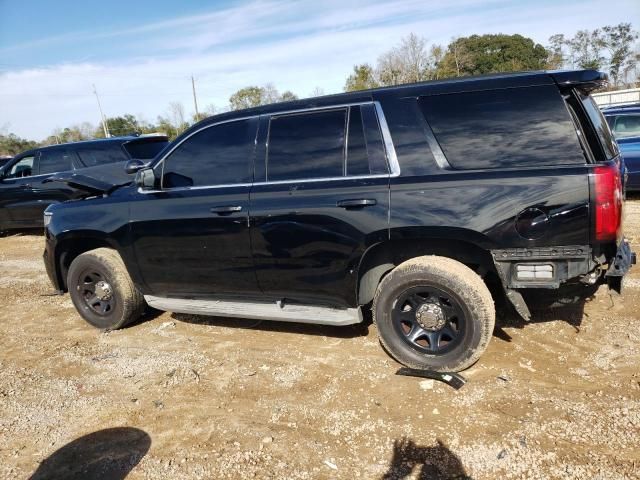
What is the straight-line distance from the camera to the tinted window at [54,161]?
29.5 feet

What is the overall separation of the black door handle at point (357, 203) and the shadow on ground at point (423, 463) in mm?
1490

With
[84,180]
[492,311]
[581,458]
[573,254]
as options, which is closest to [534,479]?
[581,458]

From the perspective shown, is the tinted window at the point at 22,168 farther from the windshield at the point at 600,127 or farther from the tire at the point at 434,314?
the windshield at the point at 600,127

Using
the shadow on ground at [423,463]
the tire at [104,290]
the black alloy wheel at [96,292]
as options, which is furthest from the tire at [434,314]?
the black alloy wheel at [96,292]

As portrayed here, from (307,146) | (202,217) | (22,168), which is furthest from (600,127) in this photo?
(22,168)

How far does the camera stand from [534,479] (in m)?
2.33

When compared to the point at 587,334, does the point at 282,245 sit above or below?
above

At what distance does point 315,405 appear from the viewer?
3115 millimetres

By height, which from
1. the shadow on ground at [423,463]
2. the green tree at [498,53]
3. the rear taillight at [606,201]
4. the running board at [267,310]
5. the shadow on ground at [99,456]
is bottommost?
the shadow on ground at [423,463]

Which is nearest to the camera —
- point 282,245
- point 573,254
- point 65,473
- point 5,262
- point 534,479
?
point 534,479

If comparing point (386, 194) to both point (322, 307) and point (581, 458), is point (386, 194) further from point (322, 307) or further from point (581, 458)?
point (581, 458)

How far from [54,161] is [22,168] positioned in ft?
3.27

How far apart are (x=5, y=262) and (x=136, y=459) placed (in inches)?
262

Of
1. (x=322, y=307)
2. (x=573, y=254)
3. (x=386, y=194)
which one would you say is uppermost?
(x=386, y=194)
